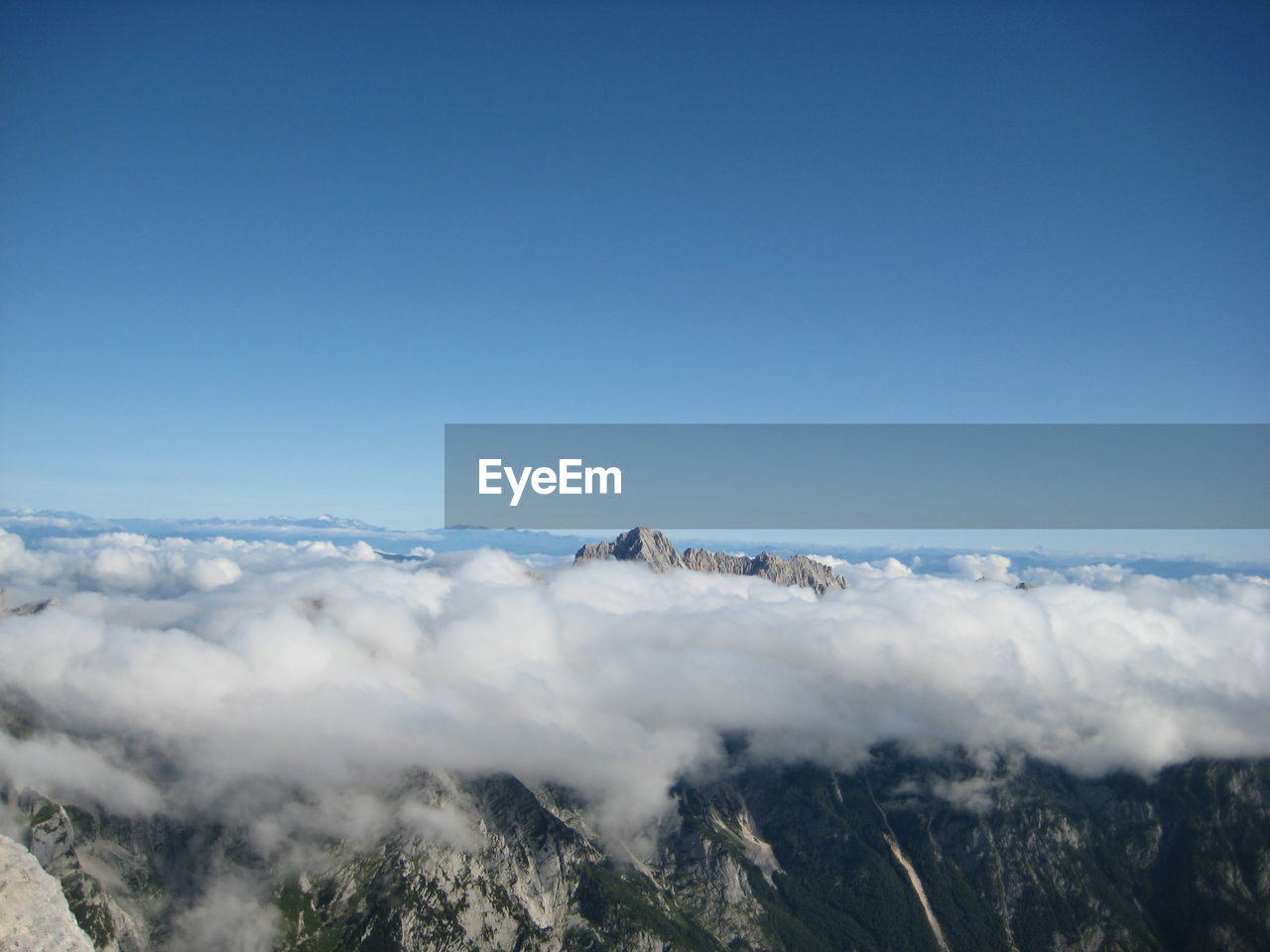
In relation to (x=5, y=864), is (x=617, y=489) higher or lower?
higher

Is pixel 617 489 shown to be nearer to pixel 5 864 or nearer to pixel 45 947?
pixel 45 947

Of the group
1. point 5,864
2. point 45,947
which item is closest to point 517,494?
point 45,947

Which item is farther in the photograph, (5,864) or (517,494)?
(5,864)

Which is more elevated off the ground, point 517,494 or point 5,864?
point 517,494

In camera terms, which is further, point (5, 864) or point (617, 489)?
point (5, 864)

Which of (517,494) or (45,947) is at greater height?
(517,494)

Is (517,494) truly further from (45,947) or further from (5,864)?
(5,864)

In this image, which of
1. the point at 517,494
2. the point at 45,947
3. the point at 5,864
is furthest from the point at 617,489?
the point at 5,864

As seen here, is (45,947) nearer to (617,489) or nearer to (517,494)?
(517,494)
